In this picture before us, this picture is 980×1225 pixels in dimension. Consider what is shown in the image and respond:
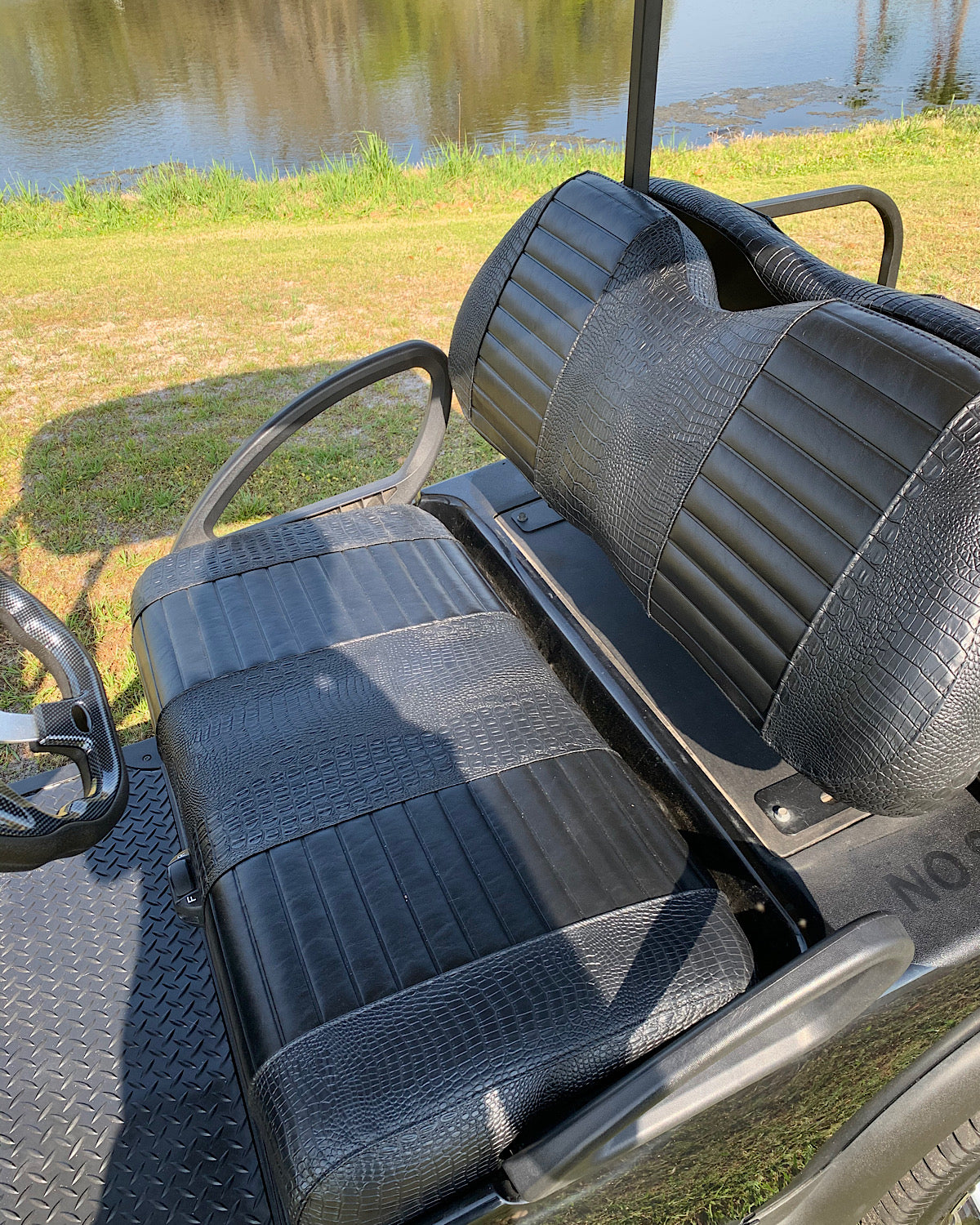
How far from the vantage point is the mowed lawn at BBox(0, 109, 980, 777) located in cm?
288

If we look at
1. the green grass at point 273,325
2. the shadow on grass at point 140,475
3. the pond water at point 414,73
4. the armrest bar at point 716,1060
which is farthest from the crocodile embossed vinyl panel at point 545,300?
the pond water at point 414,73

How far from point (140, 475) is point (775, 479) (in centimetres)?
256

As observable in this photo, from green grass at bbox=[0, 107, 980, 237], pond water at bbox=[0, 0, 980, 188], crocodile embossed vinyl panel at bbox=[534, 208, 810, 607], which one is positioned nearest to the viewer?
crocodile embossed vinyl panel at bbox=[534, 208, 810, 607]

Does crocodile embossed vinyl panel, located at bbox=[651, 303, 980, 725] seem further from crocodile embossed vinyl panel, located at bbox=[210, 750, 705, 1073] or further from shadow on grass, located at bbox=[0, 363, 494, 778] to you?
shadow on grass, located at bbox=[0, 363, 494, 778]

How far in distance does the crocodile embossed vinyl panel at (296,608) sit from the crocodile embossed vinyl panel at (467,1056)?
2.07 feet

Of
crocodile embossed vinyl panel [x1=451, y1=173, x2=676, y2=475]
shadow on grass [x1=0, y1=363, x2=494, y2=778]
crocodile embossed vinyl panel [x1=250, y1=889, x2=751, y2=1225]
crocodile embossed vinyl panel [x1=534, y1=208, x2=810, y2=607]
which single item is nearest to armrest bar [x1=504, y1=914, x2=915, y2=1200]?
crocodile embossed vinyl panel [x1=250, y1=889, x2=751, y2=1225]

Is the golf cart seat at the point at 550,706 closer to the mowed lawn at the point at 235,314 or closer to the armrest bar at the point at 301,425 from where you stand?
the armrest bar at the point at 301,425

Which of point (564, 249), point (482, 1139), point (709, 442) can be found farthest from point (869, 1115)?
point (564, 249)

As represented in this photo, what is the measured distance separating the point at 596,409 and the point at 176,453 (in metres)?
2.24

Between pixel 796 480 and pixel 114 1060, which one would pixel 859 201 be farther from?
pixel 114 1060

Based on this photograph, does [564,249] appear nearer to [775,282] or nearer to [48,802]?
[775,282]

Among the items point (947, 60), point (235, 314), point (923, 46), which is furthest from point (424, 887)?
point (923, 46)

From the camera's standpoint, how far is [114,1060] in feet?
4.37

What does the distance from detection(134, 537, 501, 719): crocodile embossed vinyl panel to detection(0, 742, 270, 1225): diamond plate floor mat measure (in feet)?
1.22
